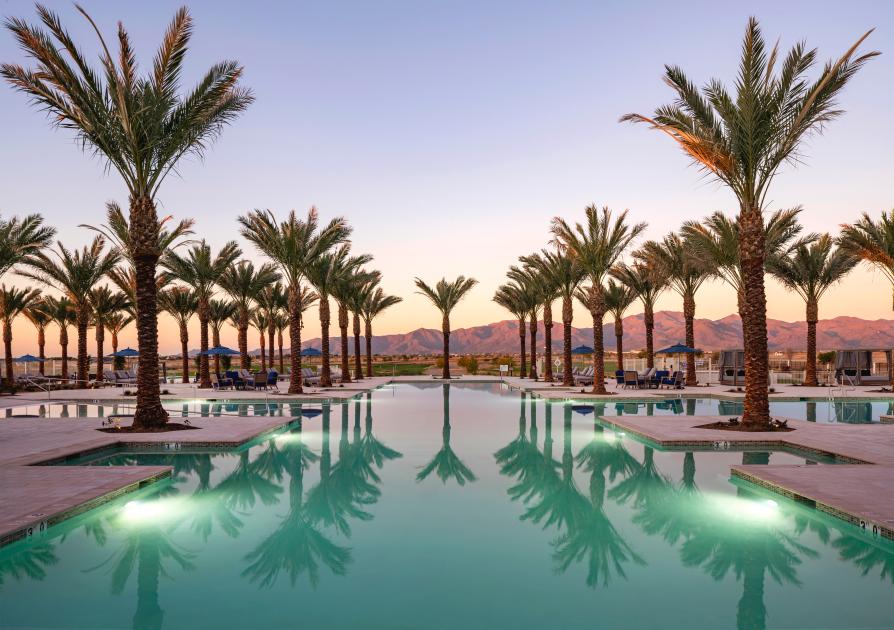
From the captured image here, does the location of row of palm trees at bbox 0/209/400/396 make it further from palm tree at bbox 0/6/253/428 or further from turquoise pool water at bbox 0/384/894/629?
turquoise pool water at bbox 0/384/894/629

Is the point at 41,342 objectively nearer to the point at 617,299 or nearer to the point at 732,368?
the point at 617,299

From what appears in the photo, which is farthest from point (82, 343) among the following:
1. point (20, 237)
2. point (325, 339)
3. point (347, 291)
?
point (347, 291)

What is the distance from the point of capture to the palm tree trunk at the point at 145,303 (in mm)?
13109

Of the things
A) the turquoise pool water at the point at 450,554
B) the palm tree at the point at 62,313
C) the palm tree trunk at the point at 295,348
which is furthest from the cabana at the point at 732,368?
the palm tree at the point at 62,313

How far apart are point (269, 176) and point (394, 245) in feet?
47.5

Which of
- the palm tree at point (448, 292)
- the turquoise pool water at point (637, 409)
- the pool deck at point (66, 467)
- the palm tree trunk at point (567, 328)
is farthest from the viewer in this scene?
the palm tree at point (448, 292)

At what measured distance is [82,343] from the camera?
102 ft

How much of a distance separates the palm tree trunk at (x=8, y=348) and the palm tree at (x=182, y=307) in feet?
24.9

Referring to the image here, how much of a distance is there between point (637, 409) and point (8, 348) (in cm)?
3184

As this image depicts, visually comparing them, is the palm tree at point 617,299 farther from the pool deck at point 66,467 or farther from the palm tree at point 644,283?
the pool deck at point 66,467

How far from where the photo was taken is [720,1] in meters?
15.0

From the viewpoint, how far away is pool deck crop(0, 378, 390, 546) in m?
→ 6.29

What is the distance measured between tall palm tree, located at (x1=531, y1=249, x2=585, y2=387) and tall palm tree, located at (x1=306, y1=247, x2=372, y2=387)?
32.0ft

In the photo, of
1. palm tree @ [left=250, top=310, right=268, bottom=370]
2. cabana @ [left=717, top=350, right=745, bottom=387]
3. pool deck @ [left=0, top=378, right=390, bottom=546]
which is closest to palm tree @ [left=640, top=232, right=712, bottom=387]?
cabana @ [left=717, top=350, right=745, bottom=387]
